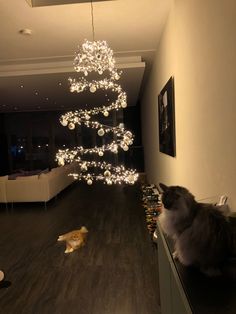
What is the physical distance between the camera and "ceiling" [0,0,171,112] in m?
3.33

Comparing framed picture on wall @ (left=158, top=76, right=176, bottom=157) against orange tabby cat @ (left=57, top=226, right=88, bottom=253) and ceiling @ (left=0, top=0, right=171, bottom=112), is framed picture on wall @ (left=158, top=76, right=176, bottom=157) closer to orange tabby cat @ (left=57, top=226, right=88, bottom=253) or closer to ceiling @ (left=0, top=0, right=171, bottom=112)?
ceiling @ (left=0, top=0, right=171, bottom=112)

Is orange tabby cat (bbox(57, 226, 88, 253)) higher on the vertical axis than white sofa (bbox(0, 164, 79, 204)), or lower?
lower

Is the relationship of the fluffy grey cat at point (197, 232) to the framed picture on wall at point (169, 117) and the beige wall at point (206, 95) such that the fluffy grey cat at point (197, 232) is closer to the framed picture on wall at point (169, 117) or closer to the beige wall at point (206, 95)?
the beige wall at point (206, 95)

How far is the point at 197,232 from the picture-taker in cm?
119

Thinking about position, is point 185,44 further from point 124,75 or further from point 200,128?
point 124,75

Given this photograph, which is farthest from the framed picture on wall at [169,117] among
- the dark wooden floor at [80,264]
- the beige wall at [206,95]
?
the dark wooden floor at [80,264]

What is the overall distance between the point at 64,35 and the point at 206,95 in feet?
9.54

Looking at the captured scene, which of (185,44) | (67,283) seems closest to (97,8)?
(185,44)

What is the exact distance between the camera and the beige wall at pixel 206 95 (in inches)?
61.6

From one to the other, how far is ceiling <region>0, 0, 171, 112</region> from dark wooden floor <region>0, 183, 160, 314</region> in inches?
115

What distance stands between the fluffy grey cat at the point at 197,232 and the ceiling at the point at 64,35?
9.20ft

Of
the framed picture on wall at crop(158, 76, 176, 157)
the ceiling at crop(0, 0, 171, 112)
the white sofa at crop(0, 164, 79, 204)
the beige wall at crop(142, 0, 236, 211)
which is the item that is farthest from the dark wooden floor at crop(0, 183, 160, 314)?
the ceiling at crop(0, 0, 171, 112)

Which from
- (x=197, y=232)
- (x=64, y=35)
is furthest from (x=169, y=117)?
(x=197, y=232)

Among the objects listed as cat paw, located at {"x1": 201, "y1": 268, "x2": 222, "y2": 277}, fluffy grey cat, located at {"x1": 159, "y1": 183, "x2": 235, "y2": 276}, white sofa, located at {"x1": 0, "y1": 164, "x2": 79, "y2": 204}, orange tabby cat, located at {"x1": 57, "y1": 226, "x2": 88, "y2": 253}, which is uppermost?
fluffy grey cat, located at {"x1": 159, "y1": 183, "x2": 235, "y2": 276}
